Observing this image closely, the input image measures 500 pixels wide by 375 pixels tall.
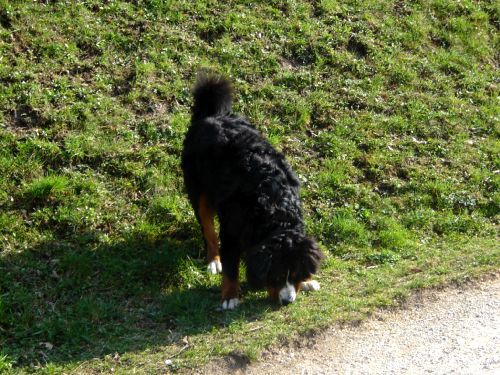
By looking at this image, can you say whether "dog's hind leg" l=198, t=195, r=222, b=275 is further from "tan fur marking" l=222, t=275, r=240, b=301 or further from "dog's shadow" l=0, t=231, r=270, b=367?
"tan fur marking" l=222, t=275, r=240, b=301

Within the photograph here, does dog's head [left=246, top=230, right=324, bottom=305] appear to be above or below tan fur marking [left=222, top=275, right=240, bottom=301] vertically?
Answer: above

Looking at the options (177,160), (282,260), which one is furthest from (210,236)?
(177,160)

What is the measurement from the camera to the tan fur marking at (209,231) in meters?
8.19

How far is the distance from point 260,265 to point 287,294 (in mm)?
599

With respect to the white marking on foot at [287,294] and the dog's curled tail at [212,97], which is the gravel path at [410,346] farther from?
the dog's curled tail at [212,97]

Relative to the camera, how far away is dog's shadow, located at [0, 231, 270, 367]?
22.3 ft

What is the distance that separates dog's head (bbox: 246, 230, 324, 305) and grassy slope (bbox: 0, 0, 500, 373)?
→ 16.8 inches

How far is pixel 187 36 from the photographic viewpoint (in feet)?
39.2

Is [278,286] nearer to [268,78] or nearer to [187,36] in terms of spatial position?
[268,78]

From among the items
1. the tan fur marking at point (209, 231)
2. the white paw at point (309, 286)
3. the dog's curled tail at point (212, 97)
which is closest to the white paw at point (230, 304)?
the white paw at point (309, 286)

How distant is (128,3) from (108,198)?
15.2 ft

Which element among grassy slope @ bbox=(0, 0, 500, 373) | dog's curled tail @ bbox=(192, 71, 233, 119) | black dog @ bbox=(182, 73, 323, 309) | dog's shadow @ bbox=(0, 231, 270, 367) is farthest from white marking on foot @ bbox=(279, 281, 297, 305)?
dog's curled tail @ bbox=(192, 71, 233, 119)

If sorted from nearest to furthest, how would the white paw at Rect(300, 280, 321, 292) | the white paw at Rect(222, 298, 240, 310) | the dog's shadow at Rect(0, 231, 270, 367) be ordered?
the dog's shadow at Rect(0, 231, 270, 367) → the white paw at Rect(222, 298, 240, 310) → the white paw at Rect(300, 280, 321, 292)

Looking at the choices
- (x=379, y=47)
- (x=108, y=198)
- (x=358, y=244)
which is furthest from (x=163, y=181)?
(x=379, y=47)
